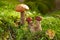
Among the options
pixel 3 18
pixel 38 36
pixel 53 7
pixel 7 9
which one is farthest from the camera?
pixel 53 7

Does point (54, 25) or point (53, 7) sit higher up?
point (54, 25)

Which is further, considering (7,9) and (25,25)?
(7,9)

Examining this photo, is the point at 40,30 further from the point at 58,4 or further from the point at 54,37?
the point at 58,4

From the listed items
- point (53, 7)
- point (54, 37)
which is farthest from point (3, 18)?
point (53, 7)

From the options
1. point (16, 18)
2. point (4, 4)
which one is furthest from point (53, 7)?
point (16, 18)

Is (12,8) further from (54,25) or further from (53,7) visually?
(53,7)

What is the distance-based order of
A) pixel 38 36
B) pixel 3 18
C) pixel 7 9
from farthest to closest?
pixel 7 9 < pixel 3 18 < pixel 38 36

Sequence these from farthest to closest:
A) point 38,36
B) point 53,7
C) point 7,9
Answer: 1. point 53,7
2. point 7,9
3. point 38,36

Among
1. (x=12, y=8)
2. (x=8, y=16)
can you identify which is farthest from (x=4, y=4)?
(x=8, y=16)

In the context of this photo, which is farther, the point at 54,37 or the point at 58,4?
the point at 58,4
